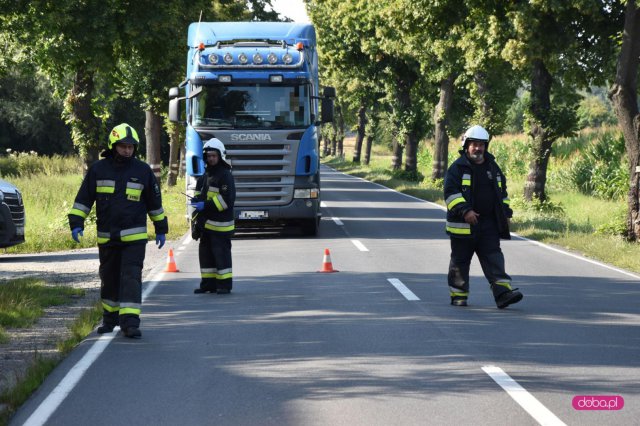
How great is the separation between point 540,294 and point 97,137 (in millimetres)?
16478

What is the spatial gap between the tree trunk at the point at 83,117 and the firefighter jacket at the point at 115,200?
1707cm

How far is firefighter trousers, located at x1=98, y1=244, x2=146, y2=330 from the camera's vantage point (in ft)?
32.0

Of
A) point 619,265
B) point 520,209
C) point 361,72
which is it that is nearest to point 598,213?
point 520,209

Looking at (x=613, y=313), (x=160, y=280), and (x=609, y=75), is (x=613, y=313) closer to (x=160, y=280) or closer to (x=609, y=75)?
(x=160, y=280)

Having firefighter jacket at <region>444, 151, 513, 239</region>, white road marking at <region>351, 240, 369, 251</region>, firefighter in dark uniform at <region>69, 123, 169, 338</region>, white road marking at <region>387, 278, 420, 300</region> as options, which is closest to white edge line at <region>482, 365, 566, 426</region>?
firefighter jacket at <region>444, 151, 513, 239</region>

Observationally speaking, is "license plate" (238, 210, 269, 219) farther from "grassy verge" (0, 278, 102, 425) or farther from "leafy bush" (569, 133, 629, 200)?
"leafy bush" (569, 133, 629, 200)

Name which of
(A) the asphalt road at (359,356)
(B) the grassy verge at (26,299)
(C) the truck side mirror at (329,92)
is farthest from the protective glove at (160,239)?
(C) the truck side mirror at (329,92)

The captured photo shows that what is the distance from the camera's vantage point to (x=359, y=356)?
865cm

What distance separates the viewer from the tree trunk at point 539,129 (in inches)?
1161

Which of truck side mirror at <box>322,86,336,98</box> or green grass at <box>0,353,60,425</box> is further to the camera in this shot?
truck side mirror at <box>322,86,336,98</box>

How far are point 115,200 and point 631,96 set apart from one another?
45.4 ft

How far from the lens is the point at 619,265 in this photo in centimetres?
1691

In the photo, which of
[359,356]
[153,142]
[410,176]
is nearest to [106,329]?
[359,356]

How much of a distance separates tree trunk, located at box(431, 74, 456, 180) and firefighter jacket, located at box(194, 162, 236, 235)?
3093 centimetres
